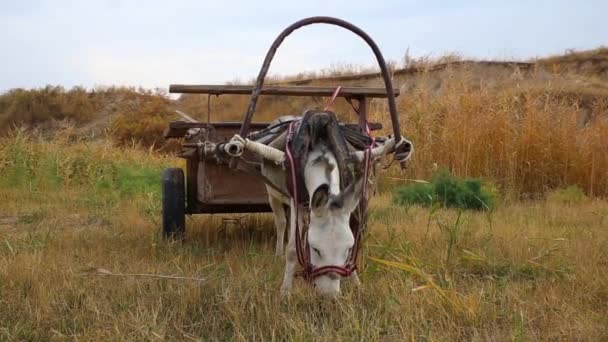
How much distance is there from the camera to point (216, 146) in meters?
4.32

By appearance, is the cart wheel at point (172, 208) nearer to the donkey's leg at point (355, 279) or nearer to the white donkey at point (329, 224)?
the donkey's leg at point (355, 279)

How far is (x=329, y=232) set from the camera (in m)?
3.65

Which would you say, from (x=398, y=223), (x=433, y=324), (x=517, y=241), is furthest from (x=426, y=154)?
(x=433, y=324)

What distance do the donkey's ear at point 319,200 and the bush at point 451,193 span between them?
15.8 ft

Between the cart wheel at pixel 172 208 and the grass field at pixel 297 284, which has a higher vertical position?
the cart wheel at pixel 172 208

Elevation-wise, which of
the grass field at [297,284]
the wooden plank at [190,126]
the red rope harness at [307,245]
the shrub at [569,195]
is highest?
the wooden plank at [190,126]

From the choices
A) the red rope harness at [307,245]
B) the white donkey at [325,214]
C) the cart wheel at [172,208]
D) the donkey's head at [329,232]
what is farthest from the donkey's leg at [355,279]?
the cart wheel at [172,208]

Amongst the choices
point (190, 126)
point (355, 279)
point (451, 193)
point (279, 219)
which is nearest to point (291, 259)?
point (355, 279)

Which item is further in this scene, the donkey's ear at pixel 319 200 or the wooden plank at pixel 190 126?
the wooden plank at pixel 190 126

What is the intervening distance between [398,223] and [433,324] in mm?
3348

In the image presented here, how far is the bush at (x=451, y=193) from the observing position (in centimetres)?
840

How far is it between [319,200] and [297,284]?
75cm

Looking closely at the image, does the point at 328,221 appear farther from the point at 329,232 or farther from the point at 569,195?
the point at 569,195

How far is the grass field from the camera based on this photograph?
142 inches
